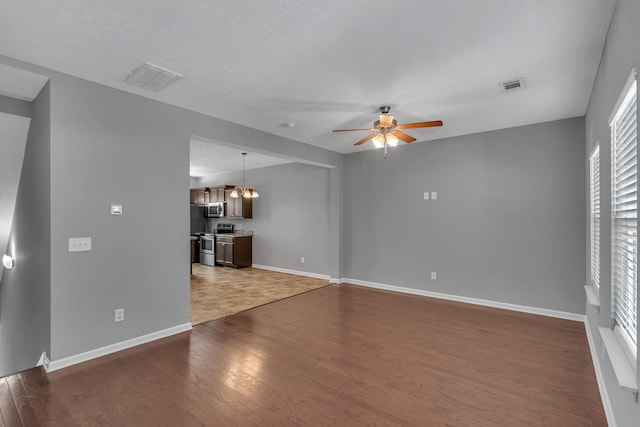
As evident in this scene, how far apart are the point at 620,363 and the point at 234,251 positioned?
24.0 ft

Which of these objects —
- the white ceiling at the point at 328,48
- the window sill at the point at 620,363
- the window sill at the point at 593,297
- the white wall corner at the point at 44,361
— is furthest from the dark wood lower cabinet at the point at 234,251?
the window sill at the point at 620,363

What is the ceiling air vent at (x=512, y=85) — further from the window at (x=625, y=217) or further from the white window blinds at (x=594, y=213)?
the window at (x=625, y=217)

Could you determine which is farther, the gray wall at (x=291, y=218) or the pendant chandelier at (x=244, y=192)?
the pendant chandelier at (x=244, y=192)

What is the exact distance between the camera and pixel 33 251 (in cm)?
323

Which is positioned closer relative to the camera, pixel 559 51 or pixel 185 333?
pixel 559 51

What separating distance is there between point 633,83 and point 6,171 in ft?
19.1

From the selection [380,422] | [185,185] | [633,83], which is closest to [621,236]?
[633,83]

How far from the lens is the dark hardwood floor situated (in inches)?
84.5

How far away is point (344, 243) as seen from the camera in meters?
6.33

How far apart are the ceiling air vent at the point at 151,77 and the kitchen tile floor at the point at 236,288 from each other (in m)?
2.81

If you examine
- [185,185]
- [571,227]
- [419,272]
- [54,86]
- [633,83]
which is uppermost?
[54,86]

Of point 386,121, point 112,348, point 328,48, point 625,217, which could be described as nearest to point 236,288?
point 112,348

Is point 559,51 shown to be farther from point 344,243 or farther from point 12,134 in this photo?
point 12,134

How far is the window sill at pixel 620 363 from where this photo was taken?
1.43 meters
